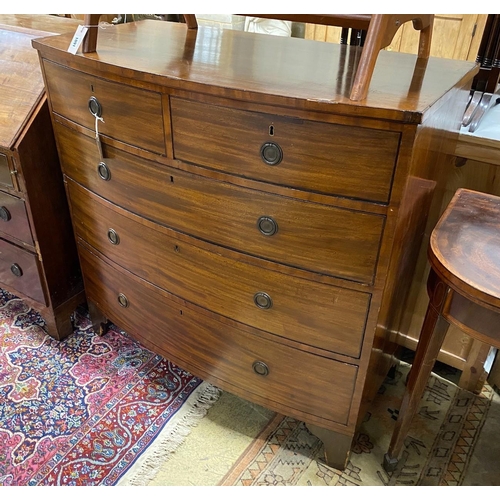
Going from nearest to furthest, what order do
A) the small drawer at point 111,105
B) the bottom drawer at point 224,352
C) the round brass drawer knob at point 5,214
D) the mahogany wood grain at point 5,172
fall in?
the small drawer at point 111,105
the bottom drawer at point 224,352
the mahogany wood grain at point 5,172
the round brass drawer knob at point 5,214

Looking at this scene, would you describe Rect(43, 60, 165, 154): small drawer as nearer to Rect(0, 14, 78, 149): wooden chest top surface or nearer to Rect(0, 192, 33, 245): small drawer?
Rect(0, 14, 78, 149): wooden chest top surface

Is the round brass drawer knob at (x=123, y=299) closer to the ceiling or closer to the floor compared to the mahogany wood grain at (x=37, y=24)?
closer to the floor

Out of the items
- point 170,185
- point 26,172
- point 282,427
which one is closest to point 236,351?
point 282,427

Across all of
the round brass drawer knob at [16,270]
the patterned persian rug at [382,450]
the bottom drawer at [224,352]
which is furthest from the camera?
the round brass drawer knob at [16,270]

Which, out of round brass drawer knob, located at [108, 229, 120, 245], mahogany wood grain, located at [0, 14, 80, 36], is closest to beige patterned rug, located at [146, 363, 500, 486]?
round brass drawer knob, located at [108, 229, 120, 245]

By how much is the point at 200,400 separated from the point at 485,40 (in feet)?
4.62

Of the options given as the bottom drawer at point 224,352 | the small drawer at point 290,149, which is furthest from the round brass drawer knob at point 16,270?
the small drawer at point 290,149

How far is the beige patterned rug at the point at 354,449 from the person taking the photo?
4.47ft

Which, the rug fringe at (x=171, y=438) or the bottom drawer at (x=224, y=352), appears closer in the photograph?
the bottom drawer at (x=224, y=352)

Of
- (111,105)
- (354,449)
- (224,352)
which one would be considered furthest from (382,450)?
(111,105)

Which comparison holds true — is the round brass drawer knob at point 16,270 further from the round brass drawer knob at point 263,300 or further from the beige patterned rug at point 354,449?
the round brass drawer knob at point 263,300

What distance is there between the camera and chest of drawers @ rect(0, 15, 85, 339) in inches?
57.4

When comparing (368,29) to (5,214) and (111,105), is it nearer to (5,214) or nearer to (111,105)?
(111,105)

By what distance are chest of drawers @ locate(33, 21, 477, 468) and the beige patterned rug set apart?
5.2 inches
